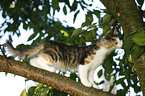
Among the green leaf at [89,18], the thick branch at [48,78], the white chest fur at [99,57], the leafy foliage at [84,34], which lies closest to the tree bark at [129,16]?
the leafy foliage at [84,34]

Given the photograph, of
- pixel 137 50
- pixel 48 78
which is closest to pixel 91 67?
pixel 48 78

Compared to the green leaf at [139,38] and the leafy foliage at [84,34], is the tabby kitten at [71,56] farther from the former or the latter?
the green leaf at [139,38]

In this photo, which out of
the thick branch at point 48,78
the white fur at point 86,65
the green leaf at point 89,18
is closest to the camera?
the thick branch at point 48,78

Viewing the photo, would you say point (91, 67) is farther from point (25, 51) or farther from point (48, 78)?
point (48, 78)

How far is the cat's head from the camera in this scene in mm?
1416

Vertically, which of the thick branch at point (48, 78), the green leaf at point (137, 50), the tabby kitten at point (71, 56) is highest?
the green leaf at point (137, 50)

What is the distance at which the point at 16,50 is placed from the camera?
1079mm

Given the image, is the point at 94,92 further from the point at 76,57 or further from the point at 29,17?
the point at 29,17

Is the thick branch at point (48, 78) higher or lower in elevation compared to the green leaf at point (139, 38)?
lower

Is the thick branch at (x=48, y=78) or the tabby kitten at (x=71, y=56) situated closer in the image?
the thick branch at (x=48, y=78)

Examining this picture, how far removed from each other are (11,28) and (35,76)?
1.35 meters

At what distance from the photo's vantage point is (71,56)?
1320 millimetres

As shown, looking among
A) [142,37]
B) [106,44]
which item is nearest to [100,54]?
[106,44]

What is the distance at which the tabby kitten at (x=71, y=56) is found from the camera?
3.86 ft
